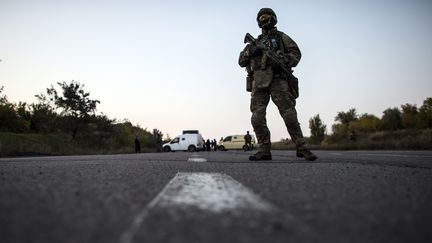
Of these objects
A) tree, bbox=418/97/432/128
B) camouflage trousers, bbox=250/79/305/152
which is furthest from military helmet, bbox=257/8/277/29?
tree, bbox=418/97/432/128

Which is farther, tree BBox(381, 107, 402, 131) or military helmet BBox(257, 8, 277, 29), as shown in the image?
tree BBox(381, 107, 402, 131)

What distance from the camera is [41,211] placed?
53.3 inches

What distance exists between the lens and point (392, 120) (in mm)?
84000

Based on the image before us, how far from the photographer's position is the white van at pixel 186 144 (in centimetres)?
3931

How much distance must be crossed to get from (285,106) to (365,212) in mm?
4833

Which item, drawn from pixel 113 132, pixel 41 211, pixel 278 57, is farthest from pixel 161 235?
pixel 113 132

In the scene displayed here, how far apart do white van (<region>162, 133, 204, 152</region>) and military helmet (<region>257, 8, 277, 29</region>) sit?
32969mm

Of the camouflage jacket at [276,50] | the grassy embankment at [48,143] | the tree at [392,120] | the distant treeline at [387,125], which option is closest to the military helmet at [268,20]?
the camouflage jacket at [276,50]

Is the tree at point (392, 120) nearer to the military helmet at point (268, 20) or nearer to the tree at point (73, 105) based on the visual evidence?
the tree at point (73, 105)

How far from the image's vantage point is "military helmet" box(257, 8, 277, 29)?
6.37 metres

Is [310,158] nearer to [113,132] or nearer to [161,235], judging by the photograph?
[161,235]

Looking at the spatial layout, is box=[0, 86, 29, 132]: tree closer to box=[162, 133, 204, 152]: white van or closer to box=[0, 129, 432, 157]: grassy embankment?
box=[0, 129, 432, 157]: grassy embankment

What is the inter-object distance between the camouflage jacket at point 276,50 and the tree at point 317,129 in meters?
68.3

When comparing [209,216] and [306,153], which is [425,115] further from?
[209,216]
